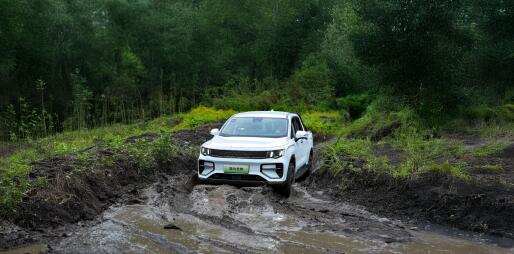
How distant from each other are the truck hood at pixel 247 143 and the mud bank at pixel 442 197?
1841mm

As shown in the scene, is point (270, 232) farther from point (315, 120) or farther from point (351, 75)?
point (351, 75)

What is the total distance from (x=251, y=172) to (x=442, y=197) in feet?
12.1

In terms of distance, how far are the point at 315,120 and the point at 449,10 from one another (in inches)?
343

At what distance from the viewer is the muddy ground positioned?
26.0 ft

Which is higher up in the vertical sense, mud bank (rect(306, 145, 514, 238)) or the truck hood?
the truck hood

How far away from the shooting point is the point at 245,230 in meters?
8.74

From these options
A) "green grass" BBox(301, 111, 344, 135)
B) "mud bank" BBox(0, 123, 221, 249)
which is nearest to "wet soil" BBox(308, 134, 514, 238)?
"mud bank" BBox(0, 123, 221, 249)

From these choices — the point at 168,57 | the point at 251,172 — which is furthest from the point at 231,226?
the point at 168,57

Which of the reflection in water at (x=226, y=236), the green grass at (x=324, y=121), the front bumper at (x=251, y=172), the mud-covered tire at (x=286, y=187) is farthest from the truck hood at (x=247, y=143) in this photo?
the green grass at (x=324, y=121)

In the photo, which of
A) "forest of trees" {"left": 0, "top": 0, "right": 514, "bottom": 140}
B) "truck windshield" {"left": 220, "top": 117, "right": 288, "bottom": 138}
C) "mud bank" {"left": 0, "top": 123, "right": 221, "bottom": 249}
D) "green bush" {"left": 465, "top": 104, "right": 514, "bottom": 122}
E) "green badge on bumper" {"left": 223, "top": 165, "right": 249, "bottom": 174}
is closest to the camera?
"mud bank" {"left": 0, "top": 123, "right": 221, "bottom": 249}

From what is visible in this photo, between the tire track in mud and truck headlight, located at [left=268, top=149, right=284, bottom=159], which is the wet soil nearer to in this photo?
the tire track in mud

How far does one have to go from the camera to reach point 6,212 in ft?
27.0

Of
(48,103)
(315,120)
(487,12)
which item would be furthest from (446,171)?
(48,103)

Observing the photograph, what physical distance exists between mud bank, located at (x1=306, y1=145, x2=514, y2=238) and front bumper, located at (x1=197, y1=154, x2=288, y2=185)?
1712 mm
